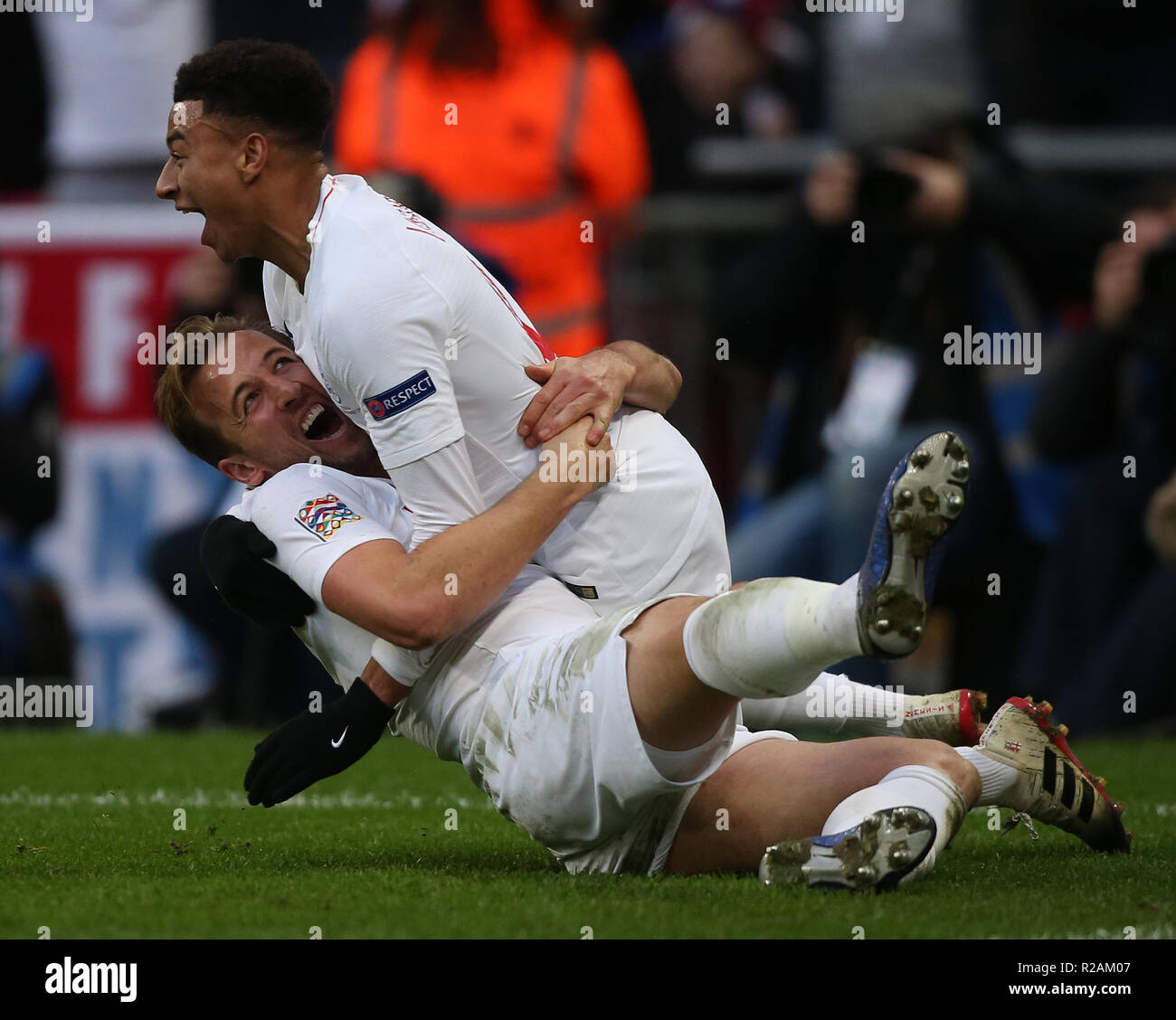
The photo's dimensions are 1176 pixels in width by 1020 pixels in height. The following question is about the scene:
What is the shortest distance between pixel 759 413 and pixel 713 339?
0.50 metres

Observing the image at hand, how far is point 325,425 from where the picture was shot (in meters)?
4.56

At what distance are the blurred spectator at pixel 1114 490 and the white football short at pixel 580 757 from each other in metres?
4.19

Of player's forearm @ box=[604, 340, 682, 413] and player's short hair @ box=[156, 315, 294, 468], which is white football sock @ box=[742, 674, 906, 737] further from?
player's short hair @ box=[156, 315, 294, 468]

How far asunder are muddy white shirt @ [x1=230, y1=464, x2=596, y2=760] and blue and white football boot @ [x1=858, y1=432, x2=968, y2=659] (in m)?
0.93

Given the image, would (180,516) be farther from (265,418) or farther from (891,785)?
(891,785)

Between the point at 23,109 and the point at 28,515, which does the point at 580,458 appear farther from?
the point at 23,109

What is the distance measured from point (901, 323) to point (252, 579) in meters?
4.54

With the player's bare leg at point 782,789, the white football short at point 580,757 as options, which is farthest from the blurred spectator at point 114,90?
the player's bare leg at point 782,789

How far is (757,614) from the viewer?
3545 mm

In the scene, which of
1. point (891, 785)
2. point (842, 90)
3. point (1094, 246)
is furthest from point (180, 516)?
point (891, 785)

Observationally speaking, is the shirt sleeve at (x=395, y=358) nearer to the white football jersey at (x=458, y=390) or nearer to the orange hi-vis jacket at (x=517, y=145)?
the white football jersey at (x=458, y=390)

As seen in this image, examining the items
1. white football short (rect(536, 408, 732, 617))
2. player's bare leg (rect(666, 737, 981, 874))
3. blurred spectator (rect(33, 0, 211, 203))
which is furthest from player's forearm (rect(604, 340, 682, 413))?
blurred spectator (rect(33, 0, 211, 203))

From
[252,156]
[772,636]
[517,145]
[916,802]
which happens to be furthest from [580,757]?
[517,145]

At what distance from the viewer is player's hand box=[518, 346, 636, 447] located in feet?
13.6
